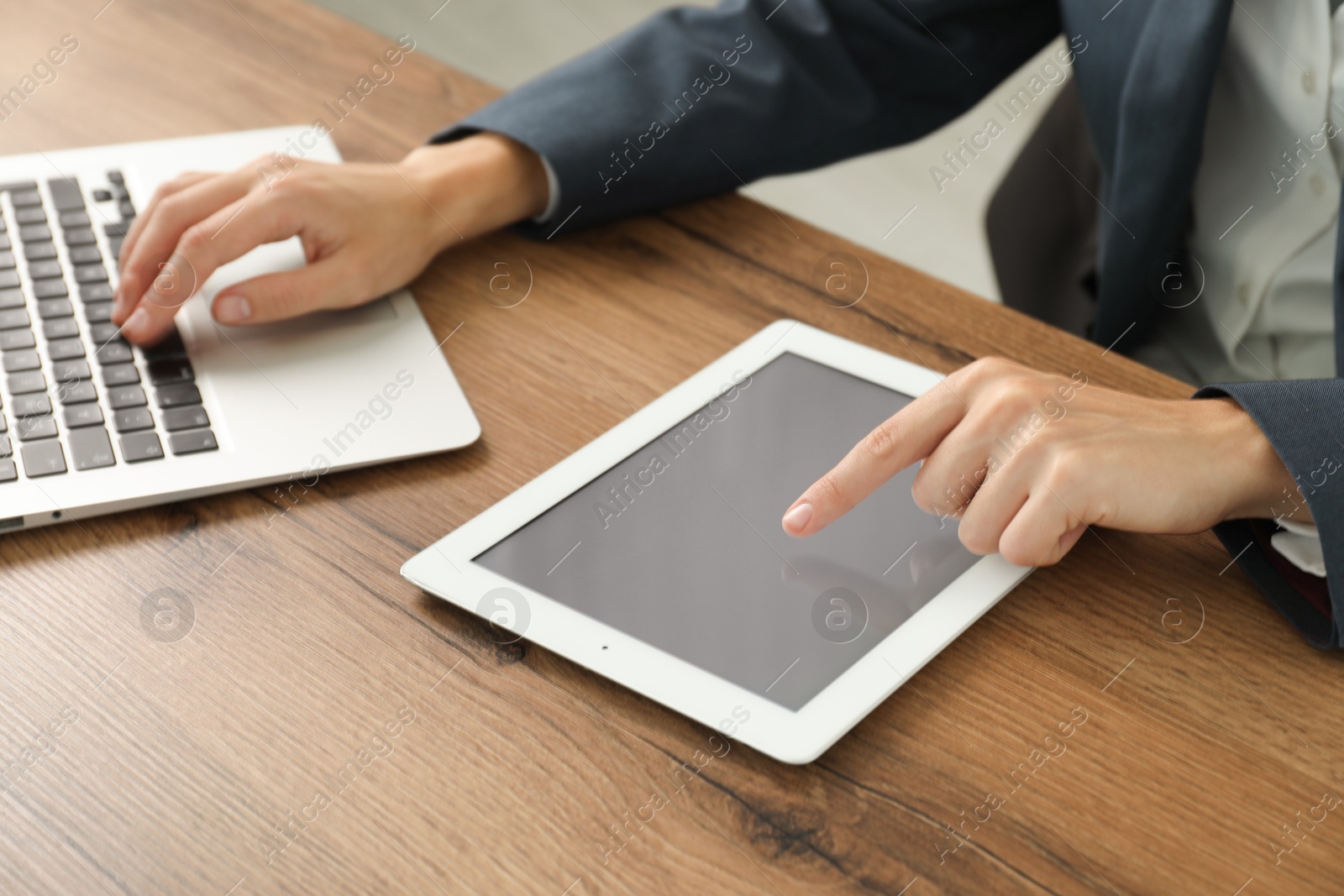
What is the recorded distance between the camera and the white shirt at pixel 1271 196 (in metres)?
0.88

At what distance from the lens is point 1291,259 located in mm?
954

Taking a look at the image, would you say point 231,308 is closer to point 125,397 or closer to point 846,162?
point 125,397

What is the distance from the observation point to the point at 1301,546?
24.5 inches

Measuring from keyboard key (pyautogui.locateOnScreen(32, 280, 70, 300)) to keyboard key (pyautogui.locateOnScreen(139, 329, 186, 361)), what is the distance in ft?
0.26

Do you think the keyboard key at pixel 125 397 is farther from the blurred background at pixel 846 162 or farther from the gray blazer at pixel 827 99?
the blurred background at pixel 846 162

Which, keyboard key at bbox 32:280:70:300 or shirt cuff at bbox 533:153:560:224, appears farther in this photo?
shirt cuff at bbox 533:153:560:224

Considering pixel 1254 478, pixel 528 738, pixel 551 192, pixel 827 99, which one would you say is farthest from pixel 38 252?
pixel 1254 478

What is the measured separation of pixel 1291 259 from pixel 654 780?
769mm

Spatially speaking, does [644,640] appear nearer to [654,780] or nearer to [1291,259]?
[654,780]

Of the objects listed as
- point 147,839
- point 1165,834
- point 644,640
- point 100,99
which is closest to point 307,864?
point 147,839

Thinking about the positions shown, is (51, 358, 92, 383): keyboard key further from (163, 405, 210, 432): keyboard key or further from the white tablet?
the white tablet

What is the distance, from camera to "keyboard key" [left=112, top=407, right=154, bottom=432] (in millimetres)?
651

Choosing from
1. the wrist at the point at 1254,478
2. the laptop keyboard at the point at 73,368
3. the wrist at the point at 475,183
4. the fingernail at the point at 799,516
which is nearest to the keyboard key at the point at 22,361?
the laptop keyboard at the point at 73,368

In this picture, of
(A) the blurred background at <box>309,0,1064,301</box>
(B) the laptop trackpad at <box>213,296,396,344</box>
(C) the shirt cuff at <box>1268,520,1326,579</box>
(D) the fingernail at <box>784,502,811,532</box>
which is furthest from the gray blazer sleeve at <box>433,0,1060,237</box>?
(A) the blurred background at <box>309,0,1064,301</box>
